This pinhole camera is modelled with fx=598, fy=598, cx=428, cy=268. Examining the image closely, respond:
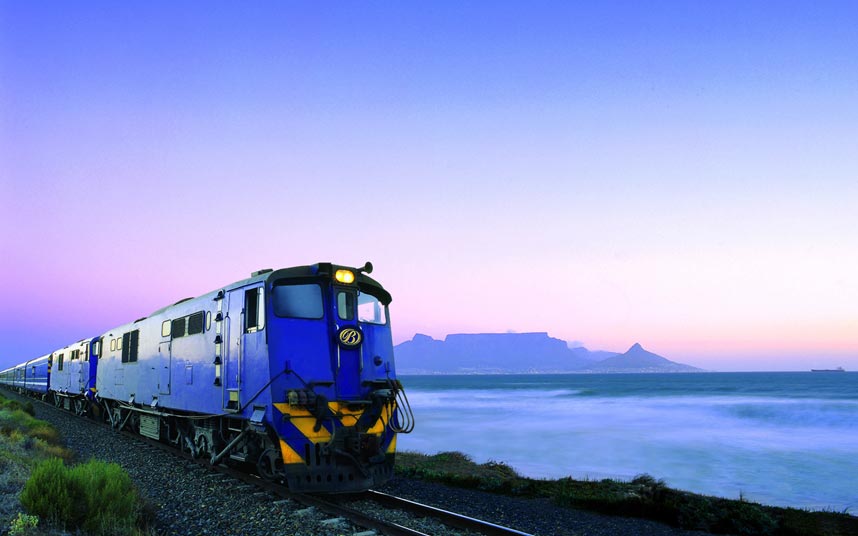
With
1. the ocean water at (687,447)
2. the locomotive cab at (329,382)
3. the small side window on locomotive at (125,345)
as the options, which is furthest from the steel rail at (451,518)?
the ocean water at (687,447)

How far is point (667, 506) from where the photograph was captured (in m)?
10.4

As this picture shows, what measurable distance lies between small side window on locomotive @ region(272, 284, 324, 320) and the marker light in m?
0.36

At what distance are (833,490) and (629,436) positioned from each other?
722 inches

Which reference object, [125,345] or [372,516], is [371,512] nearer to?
[372,516]

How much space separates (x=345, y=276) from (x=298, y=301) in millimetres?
888

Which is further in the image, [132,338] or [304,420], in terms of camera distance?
[132,338]

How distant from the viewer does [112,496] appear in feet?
24.3

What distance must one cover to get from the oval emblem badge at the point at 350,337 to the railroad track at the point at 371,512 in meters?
2.41

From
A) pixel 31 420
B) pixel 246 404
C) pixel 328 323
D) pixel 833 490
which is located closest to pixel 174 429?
pixel 246 404

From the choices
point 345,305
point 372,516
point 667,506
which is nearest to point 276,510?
point 372,516

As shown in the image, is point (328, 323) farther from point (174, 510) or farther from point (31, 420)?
point (31, 420)

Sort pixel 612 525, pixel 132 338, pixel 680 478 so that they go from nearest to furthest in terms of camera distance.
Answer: pixel 612 525 → pixel 132 338 → pixel 680 478

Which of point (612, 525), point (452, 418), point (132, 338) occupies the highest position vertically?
point (132, 338)

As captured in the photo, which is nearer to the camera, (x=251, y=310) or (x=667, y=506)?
(x=251, y=310)
